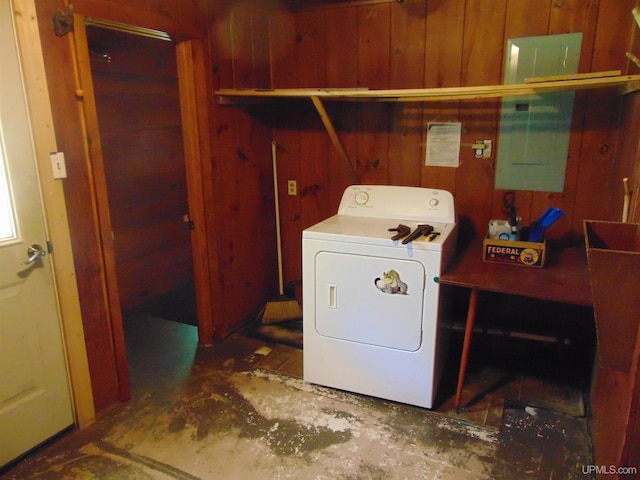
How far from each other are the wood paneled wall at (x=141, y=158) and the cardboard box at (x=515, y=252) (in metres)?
2.46

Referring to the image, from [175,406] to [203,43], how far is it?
2.04 metres

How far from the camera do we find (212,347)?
2979 mm

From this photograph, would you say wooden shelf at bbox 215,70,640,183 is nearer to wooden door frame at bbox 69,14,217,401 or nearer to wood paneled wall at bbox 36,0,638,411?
wood paneled wall at bbox 36,0,638,411

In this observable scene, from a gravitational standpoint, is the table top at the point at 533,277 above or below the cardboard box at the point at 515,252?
below

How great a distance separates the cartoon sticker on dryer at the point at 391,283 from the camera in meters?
2.20

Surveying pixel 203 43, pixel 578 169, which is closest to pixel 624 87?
pixel 578 169

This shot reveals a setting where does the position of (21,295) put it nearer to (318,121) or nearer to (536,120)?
(318,121)

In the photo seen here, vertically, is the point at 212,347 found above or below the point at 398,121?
below

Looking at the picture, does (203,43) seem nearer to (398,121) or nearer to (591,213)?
(398,121)

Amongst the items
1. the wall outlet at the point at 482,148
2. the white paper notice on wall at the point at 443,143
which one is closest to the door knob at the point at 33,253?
the white paper notice on wall at the point at 443,143

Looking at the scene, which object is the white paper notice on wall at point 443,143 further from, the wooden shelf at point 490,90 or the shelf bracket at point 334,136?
the shelf bracket at point 334,136

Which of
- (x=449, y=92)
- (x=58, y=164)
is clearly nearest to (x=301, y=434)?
(x=58, y=164)

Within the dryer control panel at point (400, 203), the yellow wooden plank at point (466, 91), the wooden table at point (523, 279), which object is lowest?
the wooden table at point (523, 279)
